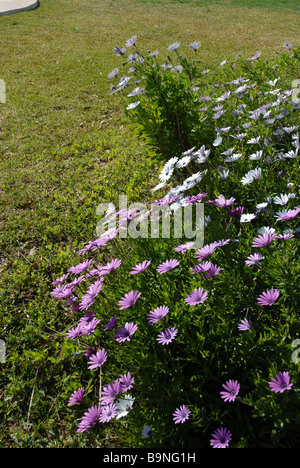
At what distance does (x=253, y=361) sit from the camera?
1.69 m

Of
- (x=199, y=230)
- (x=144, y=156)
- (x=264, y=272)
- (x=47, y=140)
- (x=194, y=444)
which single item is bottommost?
(x=194, y=444)

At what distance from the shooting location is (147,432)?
5.11 feet

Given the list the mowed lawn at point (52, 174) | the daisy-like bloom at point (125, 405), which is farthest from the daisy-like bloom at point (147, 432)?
the mowed lawn at point (52, 174)

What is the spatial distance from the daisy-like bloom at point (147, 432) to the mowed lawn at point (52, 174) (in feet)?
1.38

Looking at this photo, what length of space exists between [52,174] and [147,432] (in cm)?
325

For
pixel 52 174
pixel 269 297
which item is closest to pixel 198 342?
Answer: pixel 269 297

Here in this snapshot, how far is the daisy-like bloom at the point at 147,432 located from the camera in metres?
1.55

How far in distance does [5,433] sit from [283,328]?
1.51m

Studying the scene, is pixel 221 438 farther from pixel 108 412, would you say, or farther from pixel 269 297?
pixel 269 297

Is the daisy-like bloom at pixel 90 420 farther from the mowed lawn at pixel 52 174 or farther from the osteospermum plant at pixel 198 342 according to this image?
the mowed lawn at pixel 52 174

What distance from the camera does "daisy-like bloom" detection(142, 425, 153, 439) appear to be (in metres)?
1.55

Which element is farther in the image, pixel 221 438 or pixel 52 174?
pixel 52 174
